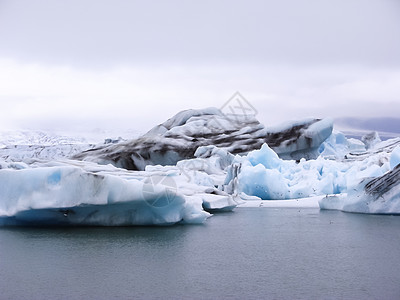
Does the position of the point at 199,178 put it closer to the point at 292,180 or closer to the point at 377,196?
the point at 292,180

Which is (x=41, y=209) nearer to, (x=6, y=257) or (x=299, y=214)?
(x=6, y=257)

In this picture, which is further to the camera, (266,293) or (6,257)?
(6,257)

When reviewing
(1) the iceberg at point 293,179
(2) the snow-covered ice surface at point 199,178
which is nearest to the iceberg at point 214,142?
(2) the snow-covered ice surface at point 199,178

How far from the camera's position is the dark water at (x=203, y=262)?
21.4 ft

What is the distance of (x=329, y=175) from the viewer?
21.0 m

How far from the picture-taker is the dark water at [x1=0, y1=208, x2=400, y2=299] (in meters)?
6.52

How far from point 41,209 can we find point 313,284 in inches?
268

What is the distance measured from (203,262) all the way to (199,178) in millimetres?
14076

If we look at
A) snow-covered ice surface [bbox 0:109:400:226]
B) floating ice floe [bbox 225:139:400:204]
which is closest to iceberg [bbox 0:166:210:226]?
snow-covered ice surface [bbox 0:109:400:226]

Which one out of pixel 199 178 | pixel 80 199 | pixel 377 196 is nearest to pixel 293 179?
pixel 199 178

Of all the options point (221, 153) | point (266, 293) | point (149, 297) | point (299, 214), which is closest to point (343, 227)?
point (299, 214)

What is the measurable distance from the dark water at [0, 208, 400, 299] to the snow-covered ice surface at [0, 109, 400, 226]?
0.56 meters

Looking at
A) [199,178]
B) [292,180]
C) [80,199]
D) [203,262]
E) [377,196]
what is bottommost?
[292,180]

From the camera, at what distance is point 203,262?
834 centimetres
